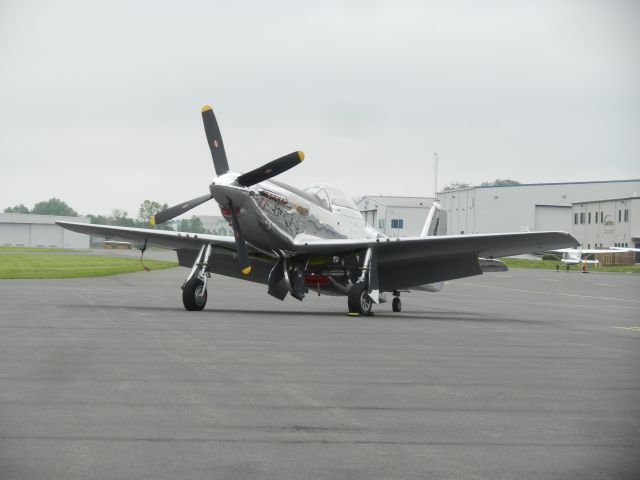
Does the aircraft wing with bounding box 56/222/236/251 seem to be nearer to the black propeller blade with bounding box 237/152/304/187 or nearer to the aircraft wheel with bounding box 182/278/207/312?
the aircraft wheel with bounding box 182/278/207/312

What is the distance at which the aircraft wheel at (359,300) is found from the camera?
2025 centimetres

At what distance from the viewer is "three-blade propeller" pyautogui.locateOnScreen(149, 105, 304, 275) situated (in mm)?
19406

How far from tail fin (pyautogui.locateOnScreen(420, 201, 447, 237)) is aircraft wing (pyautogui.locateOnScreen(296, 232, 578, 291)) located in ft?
11.5

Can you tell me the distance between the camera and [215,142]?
2036cm

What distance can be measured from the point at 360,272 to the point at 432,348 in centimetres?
912

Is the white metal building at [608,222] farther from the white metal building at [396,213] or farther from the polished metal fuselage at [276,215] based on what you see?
the polished metal fuselage at [276,215]

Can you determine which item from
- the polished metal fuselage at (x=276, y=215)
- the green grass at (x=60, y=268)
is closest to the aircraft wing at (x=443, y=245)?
the polished metal fuselage at (x=276, y=215)

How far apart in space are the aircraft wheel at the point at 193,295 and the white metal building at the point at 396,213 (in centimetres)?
9306

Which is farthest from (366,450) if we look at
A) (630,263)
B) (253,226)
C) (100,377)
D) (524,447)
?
(630,263)

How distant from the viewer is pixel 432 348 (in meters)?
12.8

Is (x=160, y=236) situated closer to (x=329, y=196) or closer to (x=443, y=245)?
(x=329, y=196)

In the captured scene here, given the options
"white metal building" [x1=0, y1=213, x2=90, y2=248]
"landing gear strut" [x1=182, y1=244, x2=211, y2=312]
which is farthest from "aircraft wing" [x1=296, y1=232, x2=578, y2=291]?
"white metal building" [x1=0, y1=213, x2=90, y2=248]

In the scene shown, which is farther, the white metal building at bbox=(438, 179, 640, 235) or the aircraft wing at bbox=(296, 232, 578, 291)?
the white metal building at bbox=(438, 179, 640, 235)

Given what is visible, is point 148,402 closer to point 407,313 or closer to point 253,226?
point 253,226
